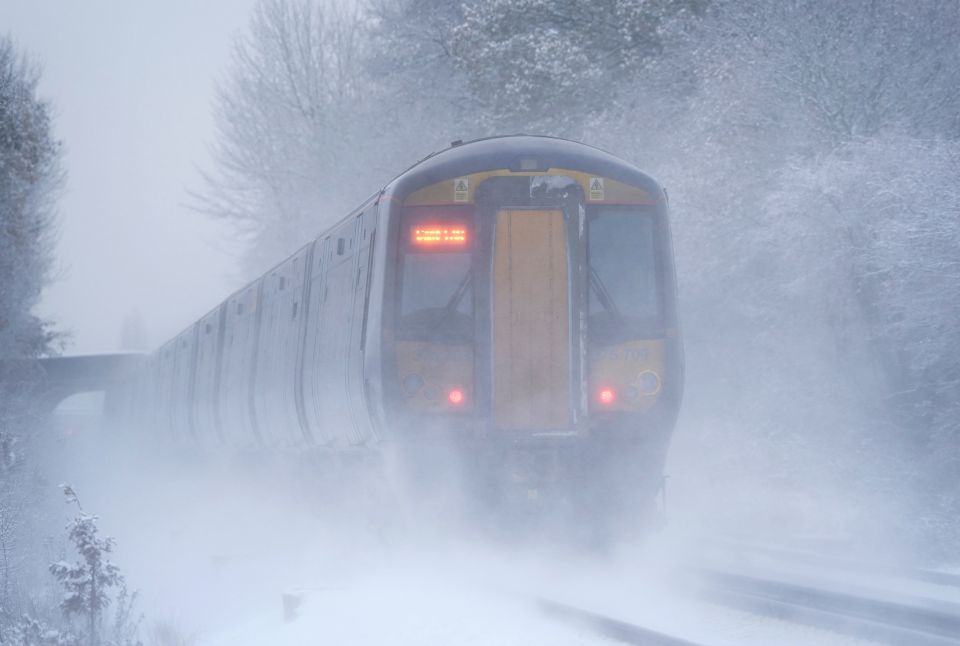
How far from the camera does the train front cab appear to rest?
793 centimetres

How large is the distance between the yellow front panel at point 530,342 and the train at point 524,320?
11 mm

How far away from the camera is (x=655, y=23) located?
757 inches

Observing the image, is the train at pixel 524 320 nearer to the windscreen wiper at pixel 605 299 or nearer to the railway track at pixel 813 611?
the windscreen wiper at pixel 605 299

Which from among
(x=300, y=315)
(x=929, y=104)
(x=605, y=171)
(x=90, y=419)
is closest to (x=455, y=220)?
(x=605, y=171)

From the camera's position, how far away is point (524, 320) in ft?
26.2

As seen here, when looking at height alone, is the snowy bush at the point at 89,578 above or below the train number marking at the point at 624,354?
below

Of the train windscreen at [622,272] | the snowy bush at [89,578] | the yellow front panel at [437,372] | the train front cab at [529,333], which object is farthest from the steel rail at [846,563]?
the snowy bush at [89,578]

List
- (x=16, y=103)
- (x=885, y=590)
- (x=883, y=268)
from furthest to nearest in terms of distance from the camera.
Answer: (x=16, y=103) → (x=883, y=268) → (x=885, y=590)

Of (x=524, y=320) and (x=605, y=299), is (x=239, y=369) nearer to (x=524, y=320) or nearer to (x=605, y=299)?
(x=524, y=320)

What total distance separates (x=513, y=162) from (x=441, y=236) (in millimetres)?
814

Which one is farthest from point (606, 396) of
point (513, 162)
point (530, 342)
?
point (513, 162)

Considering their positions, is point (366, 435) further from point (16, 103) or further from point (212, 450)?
point (16, 103)

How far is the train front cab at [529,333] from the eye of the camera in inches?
312

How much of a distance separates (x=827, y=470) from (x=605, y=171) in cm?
614
